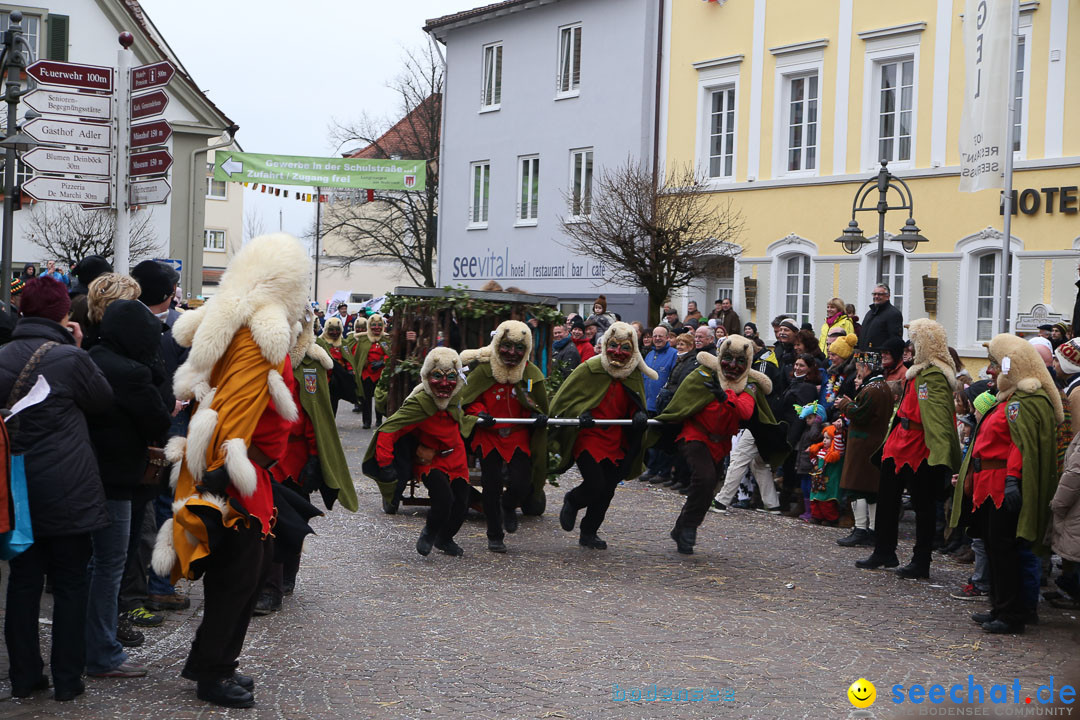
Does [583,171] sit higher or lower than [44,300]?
higher

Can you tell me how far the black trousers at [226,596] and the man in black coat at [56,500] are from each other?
59 cm

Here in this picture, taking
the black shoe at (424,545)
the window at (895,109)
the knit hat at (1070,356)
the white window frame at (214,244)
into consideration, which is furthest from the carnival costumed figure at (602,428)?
the white window frame at (214,244)

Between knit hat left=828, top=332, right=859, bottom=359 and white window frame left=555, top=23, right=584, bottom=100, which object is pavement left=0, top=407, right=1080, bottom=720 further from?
white window frame left=555, top=23, right=584, bottom=100

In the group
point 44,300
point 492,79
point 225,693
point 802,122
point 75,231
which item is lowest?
point 225,693

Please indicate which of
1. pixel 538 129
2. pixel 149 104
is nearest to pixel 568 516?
pixel 149 104

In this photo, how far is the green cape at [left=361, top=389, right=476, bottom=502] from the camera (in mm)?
9680

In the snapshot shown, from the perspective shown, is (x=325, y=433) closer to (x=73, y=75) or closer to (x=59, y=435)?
(x=59, y=435)

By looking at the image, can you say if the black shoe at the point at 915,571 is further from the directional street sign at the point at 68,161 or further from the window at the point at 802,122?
the window at the point at 802,122

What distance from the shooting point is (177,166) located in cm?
3722

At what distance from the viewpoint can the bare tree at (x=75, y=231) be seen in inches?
1256

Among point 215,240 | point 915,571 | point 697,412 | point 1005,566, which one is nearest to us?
point 1005,566

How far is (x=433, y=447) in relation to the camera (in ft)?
31.9

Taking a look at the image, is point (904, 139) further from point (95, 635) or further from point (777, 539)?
point (95, 635)

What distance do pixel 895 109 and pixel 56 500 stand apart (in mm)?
20618
